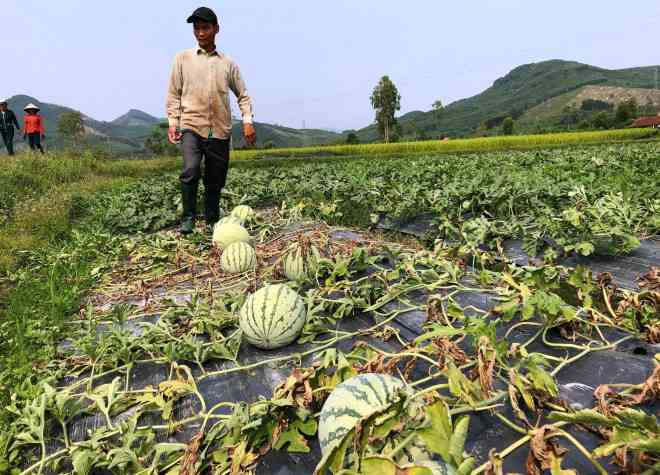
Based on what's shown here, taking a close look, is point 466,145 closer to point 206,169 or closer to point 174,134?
point 206,169

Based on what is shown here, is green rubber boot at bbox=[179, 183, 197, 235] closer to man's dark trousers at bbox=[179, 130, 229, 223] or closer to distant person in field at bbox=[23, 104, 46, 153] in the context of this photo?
man's dark trousers at bbox=[179, 130, 229, 223]

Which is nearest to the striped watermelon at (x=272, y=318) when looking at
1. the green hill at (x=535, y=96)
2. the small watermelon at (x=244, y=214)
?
the small watermelon at (x=244, y=214)

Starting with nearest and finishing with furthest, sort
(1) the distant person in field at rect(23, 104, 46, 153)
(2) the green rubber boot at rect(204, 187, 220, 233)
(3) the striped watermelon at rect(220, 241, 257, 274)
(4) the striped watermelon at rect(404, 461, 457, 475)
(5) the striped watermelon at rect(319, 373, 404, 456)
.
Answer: (4) the striped watermelon at rect(404, 461, 457, 475) < (5) the striped watermelon at rect(319, 373, 404, 456) < (3) the striped watermelon at rect(220, 241, 257, 274) < (2) the green rubber boot at rect(204, 187, 220, 233) < (1) the distant person in field at rect(23, 104, 46, 153)

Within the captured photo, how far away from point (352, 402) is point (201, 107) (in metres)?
4.82

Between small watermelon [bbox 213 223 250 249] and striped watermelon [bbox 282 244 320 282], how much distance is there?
1200 millimetres

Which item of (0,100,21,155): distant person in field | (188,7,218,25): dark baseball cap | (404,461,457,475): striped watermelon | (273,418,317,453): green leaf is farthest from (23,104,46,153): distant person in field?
(404,461,457,475): striped watermelon

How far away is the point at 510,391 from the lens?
4.63 feet

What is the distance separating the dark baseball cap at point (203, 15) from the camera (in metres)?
4.85

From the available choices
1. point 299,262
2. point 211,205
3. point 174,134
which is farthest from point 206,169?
point 299,262

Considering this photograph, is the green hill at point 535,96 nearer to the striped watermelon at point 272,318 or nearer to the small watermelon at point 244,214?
the small watermelon at point 244,214

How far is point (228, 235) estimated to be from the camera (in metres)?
4.14

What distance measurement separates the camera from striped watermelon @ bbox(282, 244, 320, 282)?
298cm

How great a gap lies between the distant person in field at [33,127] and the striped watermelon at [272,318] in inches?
647

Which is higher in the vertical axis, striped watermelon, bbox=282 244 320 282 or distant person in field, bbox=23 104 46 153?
distant person in field, bbox=23 104 46 153
